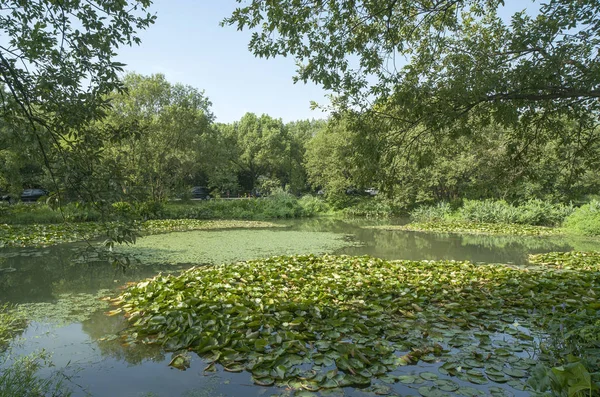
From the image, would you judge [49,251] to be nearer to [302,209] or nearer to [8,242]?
[8,242]

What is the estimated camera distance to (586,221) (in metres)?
15.6

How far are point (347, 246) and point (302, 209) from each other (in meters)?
15.0

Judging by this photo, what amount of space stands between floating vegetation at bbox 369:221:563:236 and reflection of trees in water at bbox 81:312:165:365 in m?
15.0

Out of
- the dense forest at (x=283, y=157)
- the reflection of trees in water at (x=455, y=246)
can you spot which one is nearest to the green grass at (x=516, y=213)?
the dense forest at (x=283, y=157)

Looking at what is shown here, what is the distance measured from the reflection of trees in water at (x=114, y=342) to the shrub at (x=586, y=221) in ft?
55.9

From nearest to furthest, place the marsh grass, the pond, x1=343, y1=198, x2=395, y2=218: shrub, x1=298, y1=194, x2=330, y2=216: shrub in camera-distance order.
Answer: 1. the marsh grass
2. the pond
3. x1=343, y1=198, x2=395, y2=218: shrub
4. x1=298, y1=194, x2=330, y2=216: shrub

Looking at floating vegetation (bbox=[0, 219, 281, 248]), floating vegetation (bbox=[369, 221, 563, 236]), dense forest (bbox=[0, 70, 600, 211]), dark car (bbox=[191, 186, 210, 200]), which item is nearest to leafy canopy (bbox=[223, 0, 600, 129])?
dense forest (bbox=[0, 70, 600, 211])

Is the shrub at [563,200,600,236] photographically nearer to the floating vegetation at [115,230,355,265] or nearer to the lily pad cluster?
the lily pad cluster

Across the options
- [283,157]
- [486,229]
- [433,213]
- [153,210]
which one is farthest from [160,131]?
[486,229]

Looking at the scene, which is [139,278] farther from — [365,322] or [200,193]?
[200,193]

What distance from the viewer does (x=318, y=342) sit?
4.24m

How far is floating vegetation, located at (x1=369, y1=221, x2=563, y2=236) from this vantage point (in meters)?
16.2

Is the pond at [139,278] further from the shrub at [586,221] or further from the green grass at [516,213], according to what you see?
the green grass at [516,213]

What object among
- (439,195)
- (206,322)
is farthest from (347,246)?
(439,195)
